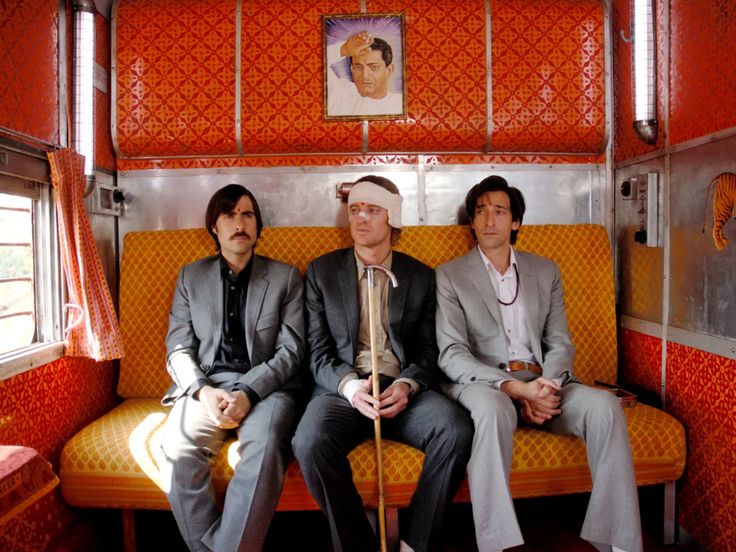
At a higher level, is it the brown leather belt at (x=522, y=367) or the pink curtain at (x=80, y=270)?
the pink curtain at (x=80, y=270)

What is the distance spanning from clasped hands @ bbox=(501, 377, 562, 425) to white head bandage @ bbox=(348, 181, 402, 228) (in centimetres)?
106

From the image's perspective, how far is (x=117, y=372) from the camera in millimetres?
3293

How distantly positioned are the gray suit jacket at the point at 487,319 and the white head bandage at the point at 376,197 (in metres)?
0.39

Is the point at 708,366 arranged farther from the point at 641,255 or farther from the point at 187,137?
the point at 187,137

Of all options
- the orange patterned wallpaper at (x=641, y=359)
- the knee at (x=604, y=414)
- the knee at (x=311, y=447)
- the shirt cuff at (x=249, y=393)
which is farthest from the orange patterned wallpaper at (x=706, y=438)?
the shirt cuff at (x=249, y=393)

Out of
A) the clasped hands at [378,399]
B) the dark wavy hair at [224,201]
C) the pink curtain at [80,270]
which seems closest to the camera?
the clasped hands at [378,399]

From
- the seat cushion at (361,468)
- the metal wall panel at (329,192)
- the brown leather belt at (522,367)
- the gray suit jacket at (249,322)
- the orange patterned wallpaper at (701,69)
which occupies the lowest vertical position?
the seat cushion at (361,468)

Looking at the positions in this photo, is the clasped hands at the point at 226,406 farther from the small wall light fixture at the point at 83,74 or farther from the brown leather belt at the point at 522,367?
the small wall light fixture at the point at 83,74

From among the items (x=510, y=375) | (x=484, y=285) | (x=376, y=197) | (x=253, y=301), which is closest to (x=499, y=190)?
(x=484, y=285)

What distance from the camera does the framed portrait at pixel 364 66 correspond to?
3.40 metres

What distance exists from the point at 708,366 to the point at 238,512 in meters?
2.23

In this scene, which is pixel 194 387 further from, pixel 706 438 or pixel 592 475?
pixel 706 438

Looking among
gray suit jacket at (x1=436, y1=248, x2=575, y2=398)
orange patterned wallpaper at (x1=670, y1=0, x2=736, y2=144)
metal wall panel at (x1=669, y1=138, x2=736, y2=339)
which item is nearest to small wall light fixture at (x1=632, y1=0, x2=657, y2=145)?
orange patterned wallpaper at (x1=670, y1=0, x2=736, y2=144)

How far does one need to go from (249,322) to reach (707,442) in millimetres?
2272
